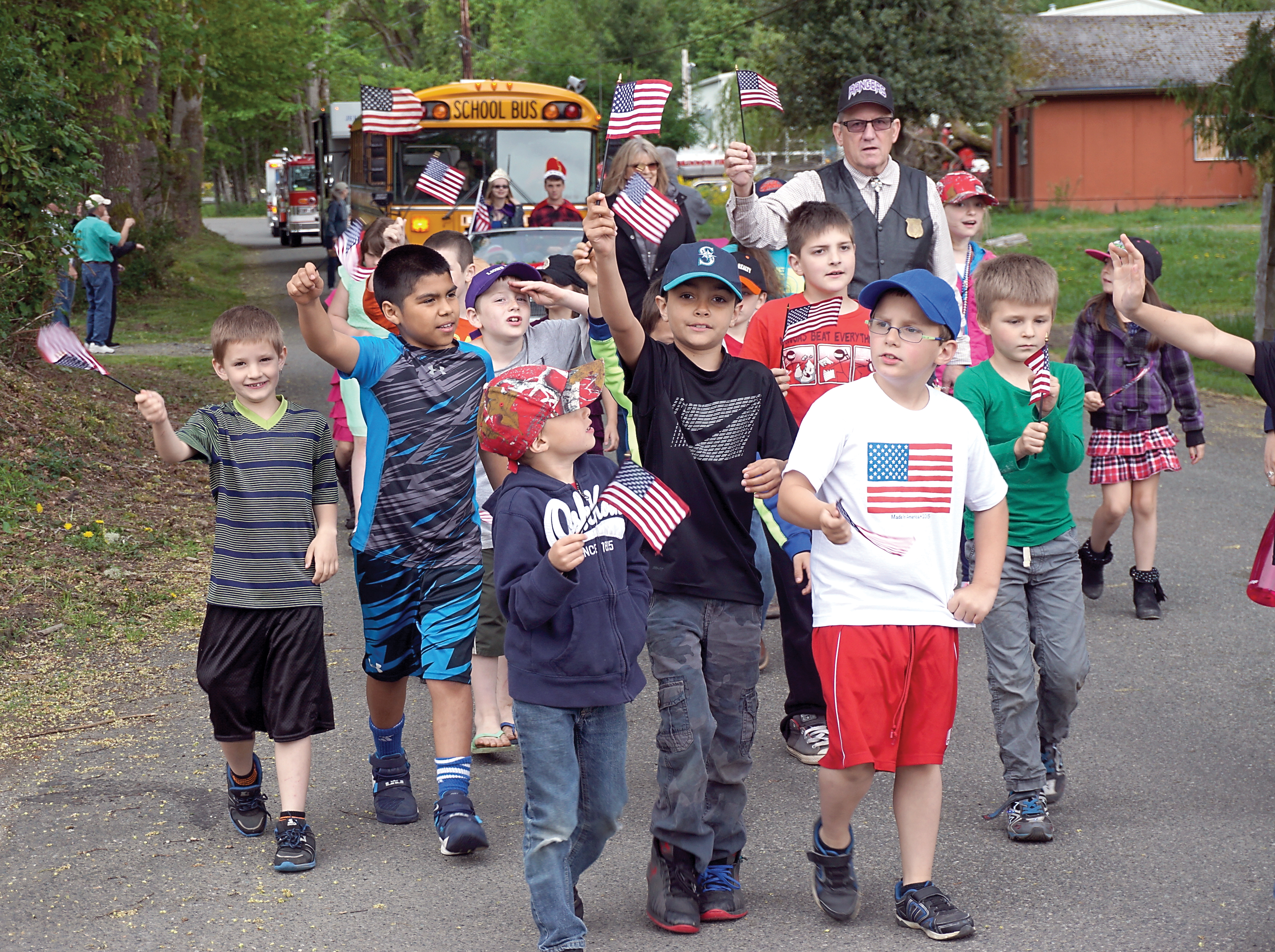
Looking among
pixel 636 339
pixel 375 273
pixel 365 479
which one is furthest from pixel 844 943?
pixel 375 273

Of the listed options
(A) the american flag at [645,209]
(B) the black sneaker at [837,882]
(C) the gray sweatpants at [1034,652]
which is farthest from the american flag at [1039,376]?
(B) the black sneaker at [837,882]

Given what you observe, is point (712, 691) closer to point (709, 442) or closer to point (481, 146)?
point (709, 442)

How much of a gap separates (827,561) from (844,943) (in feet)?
3.44

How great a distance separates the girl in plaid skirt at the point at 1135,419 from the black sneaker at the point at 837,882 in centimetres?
372

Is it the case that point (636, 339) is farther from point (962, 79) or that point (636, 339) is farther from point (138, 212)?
point (962, 79)

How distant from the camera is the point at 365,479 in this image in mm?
4578

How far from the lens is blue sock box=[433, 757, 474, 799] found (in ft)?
14.6

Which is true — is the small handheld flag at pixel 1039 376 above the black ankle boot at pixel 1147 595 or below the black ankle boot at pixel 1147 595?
above

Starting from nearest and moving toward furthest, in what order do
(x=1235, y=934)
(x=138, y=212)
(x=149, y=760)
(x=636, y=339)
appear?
(x=1235, y=934) → (x=636, y=339) → (x=149, y=760) → (x=138, y=212)

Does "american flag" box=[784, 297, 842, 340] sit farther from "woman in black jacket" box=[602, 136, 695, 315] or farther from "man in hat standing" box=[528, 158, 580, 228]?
"man in hat standing" box=[528, 158, 580, 228]

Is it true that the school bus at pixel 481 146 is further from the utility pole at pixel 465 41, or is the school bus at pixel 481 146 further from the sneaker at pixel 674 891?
the utility pole at pixel 465 41

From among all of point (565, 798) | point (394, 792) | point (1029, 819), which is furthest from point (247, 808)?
point (1029, 819)

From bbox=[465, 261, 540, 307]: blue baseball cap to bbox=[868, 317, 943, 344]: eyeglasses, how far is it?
1853 mm

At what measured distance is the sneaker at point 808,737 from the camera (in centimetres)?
523
